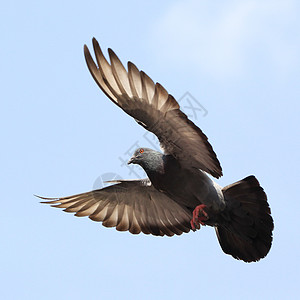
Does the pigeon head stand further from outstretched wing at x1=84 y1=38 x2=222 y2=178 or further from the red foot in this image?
the red foot

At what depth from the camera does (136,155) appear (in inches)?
357

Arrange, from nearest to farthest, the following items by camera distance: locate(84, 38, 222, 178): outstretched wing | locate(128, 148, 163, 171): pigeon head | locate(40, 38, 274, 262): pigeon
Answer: locate(84, 38, 222, 178): outstretched wing < locate(40, 38, 274, 262): pigeon < locate(128, 148, 163, 171): pigeon head

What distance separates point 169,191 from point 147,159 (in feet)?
1.90

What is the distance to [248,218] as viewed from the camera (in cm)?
905

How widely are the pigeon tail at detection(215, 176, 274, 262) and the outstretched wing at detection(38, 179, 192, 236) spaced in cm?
99

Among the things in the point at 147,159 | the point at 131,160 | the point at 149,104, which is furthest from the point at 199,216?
the point at 149,104

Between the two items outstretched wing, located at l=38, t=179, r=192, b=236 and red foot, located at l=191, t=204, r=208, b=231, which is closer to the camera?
red foot, located at l=191, t=204, r=208, b=231

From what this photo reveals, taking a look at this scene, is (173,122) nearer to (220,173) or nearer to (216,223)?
(220,173)

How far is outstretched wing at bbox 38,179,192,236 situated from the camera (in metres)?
10.1

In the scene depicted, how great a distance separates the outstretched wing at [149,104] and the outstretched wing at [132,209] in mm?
1661

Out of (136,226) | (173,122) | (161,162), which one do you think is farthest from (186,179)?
(136,226)

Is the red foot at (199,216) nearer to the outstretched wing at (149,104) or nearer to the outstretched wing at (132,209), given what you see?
the outstretched wing at (132,209)

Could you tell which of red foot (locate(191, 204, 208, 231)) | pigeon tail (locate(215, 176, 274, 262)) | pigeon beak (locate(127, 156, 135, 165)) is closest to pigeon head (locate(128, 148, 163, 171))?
pigeon beak (locate(127, 156, 135, 165))

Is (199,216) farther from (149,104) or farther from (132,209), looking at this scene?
(149,104)
